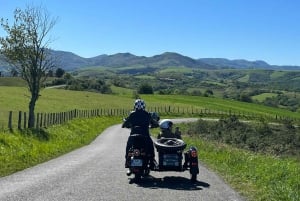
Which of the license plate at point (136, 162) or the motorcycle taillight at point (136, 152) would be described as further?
the motorcycle taillight at point (136, 152)

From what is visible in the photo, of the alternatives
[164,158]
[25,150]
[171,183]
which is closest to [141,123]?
[164,158]

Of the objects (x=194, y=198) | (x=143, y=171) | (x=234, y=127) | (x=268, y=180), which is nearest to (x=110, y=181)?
(x=143, y=171)

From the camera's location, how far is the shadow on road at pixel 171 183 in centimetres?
1216

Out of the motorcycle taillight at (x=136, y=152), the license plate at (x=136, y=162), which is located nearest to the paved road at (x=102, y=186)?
the license plate at (x=136, y=162)

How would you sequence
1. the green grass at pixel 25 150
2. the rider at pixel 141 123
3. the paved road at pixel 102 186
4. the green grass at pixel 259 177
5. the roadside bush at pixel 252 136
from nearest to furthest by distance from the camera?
the paved road at pixel 102 186 < the green grass at pixel 259 177 < the rider at pixel 141 123 < the green grass at pixel 25 150 < the roadside bush at pixel 252 136

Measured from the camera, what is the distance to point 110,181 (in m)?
12.6

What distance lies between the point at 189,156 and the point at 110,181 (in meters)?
2.45

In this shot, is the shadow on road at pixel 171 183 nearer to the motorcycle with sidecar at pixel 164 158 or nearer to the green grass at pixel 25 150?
the motorcycle with sidecar at pixel 164 158

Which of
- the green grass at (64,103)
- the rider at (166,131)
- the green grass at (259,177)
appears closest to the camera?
the green grass at (259,177)

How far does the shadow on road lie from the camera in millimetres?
12164

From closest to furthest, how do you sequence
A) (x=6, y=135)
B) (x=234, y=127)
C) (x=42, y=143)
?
(x=6, y=135) → (x=42, y=143) → (x=234, y=127)

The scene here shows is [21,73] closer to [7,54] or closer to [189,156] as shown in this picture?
[7,54]

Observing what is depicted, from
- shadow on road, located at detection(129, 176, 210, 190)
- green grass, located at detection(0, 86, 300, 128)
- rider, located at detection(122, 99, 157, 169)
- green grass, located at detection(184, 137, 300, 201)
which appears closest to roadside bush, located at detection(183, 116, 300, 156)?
green grass, located at detection(184, 137, 300, 201)

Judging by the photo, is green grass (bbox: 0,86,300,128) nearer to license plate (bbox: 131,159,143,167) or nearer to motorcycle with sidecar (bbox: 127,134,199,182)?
motorcycle with sidecar (bbox: 127,134,199,182)
